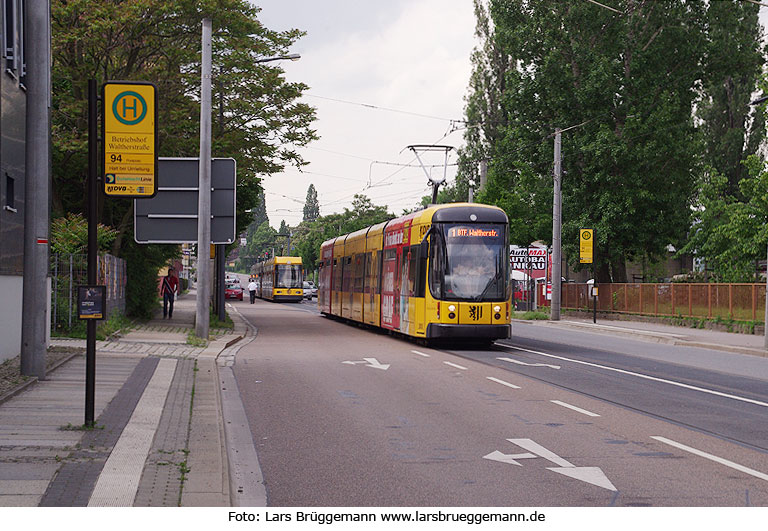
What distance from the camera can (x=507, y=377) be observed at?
1584cm

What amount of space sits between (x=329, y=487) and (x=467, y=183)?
66.5 meters

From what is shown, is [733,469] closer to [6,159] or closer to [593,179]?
[6,159]

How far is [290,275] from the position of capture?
69812mm

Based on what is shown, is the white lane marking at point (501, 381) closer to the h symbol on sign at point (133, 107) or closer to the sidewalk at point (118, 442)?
the sidewalk at point (118, 442)

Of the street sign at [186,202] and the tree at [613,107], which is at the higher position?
the tree at [613,107]

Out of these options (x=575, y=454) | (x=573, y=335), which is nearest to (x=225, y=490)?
(x=575, y=454)

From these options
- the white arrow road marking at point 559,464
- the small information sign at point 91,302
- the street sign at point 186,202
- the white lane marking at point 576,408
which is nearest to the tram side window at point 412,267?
the street sign at point 186,202

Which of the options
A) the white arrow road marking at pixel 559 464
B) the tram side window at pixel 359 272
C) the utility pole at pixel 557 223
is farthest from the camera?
the utility pole at pixel 557 223

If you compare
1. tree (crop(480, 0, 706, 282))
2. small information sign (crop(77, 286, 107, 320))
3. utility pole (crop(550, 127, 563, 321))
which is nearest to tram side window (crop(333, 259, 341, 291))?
utility pole (crop(550, 127, 563, 321))

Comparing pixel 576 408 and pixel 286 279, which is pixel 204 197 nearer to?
pixel 576 408

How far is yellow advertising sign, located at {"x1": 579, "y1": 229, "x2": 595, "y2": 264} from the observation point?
42188 mm

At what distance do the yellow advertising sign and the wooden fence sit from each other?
235 centimetres

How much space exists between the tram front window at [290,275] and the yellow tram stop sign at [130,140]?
59.7 m

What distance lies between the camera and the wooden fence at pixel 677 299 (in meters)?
32.3
